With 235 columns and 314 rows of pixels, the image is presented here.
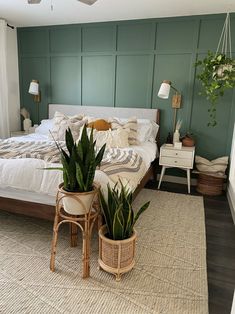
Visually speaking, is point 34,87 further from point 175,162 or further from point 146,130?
point 175,162

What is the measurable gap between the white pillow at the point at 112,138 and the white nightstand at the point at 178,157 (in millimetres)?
623

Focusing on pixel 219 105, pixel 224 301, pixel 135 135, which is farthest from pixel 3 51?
pixel 224 301

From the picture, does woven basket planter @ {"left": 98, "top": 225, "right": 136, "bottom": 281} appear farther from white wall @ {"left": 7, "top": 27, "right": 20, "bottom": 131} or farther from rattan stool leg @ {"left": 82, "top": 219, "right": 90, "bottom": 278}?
white wall @ {"left": 7, "top": 27, "right": 20, "bottom": 131}

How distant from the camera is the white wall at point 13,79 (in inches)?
173

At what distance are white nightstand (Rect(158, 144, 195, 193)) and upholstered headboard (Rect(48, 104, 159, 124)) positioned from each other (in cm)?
63

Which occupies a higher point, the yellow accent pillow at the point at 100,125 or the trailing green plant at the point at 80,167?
the yellow accent pillow at the point at 100,125

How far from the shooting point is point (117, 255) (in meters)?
1.76

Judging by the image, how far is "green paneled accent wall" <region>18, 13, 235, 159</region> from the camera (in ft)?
11.9

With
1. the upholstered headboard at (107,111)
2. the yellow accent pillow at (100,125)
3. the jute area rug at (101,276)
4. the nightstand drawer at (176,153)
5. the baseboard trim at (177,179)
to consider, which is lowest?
the jute area rug at (101,276)

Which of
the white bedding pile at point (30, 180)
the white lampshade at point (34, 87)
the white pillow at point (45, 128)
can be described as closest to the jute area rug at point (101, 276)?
the white bedding pile at point (30, 180)

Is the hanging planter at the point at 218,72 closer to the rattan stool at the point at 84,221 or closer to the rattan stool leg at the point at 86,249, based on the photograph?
the rattan stool at the point at 84,221

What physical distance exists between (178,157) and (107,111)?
4.71ft

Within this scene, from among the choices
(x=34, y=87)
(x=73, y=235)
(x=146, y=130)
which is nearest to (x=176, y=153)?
(x=146, y=130)

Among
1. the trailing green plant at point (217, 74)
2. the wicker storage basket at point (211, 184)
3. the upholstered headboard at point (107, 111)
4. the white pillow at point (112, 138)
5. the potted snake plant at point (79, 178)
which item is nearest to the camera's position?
the potted snake plant at point (79, 178)
